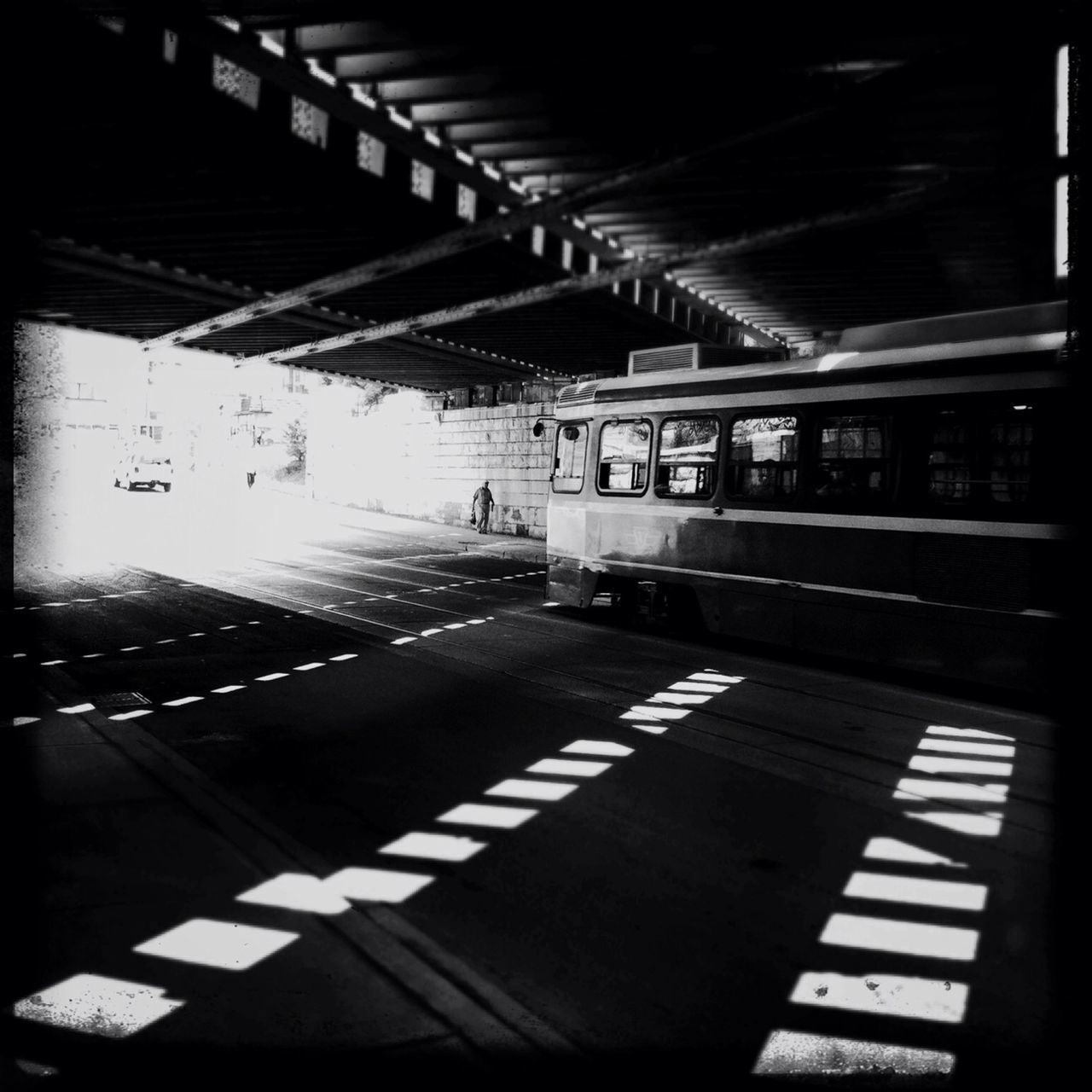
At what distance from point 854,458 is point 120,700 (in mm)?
6868

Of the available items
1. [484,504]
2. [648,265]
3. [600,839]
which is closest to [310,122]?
[648,265]

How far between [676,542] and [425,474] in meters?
21.6

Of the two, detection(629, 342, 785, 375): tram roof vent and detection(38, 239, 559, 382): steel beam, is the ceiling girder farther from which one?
detection(629, 342, 785, 375): tram roof vent

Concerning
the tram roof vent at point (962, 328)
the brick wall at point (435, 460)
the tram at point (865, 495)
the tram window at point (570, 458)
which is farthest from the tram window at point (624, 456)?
the brick wall at point (435, 460)

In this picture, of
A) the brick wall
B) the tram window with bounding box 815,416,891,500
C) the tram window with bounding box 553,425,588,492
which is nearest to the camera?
the tram window with bounding box 815,416,891,500

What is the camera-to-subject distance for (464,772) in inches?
242

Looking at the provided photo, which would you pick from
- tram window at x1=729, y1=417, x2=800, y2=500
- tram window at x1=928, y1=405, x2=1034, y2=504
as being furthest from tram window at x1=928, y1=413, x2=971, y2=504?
tram window at x1=729, y1=417, x2=800, y2=500

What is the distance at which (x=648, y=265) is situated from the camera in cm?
1445

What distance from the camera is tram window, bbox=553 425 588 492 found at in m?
13.0

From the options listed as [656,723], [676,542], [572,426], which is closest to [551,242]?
[572,426]

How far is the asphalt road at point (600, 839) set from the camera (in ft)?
11.0

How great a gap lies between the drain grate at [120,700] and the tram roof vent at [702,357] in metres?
6.79

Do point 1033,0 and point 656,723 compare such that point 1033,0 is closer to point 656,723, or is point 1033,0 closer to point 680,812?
point 656,723

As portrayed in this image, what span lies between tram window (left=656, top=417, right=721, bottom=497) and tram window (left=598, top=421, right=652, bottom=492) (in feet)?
0.96
